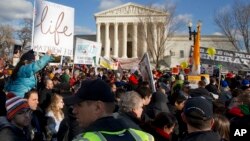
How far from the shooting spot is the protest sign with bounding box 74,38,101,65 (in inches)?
575

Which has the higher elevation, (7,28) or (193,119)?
(7,28)

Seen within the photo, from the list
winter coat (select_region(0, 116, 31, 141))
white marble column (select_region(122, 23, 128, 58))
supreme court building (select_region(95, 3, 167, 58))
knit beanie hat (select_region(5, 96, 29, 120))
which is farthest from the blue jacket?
white marble column (select_region(122, 23, 128, 58))

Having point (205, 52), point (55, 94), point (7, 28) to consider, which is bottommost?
point (55, 94)

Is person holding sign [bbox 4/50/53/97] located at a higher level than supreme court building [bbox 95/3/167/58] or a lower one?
lower

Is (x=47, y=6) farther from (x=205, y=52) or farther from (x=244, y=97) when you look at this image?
(x=205, y=52)

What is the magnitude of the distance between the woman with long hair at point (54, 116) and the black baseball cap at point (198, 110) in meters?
2.98

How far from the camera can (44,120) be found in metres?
5.95

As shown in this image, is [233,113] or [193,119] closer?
[193,119]

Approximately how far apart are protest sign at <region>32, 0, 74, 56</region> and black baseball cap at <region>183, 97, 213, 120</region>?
6229mm

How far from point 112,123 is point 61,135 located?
2.84 meters

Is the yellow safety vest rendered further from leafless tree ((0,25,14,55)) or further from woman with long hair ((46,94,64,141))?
leafless tree ((0,25,14,55))

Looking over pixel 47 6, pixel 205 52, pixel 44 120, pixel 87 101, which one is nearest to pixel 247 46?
pixel 205 52

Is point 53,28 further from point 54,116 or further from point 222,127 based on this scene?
point 222,127

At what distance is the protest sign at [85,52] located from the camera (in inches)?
575
